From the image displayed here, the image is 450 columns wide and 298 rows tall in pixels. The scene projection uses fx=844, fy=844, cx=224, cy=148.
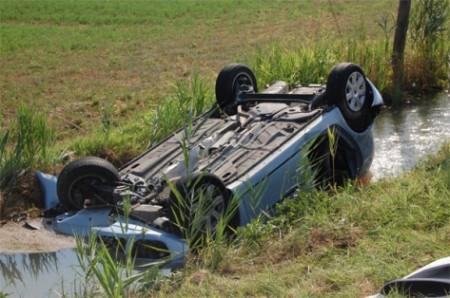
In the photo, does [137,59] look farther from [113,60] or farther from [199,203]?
[199,203]

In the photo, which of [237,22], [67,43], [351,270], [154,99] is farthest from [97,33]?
[351,270]

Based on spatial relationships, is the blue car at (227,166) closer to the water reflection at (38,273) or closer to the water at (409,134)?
the water reflection at (38,273)

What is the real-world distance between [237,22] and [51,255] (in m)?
17.8

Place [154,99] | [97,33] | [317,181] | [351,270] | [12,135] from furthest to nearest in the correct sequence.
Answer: [97,33], [154,99], [12,135], [317,181], [351,270]

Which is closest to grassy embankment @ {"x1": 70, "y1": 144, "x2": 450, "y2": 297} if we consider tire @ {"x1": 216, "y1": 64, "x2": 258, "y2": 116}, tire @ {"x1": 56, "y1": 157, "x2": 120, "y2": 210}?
tire @ {"x1": 56, "y1": 157, "x2": 120, "y2": 210}

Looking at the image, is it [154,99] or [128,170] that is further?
[154,99]

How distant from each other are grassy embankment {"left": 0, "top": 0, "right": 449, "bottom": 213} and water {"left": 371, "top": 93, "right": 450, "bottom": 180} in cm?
70

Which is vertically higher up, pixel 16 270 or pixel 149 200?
pixel 149 200

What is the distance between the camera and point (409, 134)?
10398 millimetres

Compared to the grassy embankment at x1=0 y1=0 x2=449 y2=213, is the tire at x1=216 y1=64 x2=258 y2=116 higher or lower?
higher

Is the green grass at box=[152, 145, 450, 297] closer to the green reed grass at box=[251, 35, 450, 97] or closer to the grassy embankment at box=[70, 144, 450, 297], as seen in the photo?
the grassy embankment at box=[70, 144, 450, 297]

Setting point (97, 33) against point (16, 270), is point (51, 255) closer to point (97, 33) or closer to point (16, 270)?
point (16, 270)

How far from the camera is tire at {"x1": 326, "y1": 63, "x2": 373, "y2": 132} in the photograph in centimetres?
824

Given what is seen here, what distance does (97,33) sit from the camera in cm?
2294
